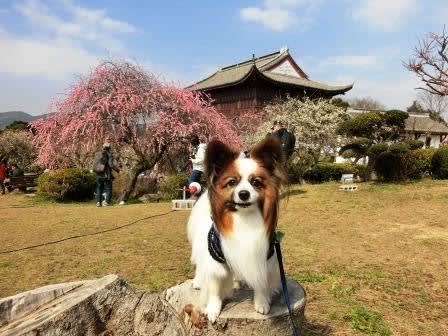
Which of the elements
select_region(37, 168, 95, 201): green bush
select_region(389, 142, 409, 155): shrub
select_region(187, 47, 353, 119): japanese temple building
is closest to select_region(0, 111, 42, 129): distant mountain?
select_region(187, 47, 353, 119): japanese temple building

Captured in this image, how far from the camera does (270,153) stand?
101 inches

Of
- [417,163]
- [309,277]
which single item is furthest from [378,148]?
[309,277]

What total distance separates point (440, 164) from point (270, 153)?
14.7m

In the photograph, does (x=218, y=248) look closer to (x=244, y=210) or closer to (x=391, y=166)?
(x=244, y=210)

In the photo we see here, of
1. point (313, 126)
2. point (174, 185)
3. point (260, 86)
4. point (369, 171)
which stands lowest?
point (174, 185)

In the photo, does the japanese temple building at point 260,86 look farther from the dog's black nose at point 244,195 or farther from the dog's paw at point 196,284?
the dog's black nose at point 244,195

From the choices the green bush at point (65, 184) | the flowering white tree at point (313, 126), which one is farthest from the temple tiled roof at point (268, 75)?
the green bush at point (65, 184)

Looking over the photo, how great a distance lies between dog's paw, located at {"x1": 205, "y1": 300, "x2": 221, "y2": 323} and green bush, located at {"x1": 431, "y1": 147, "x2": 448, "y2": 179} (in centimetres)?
1464

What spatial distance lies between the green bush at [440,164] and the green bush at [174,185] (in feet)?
31.0

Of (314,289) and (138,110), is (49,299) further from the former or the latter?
(138,110)

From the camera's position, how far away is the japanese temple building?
24938mm

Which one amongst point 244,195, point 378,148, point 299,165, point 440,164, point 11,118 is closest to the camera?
point 244,195

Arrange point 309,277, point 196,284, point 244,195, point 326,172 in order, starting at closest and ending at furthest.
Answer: point 244,195 → point 196,284 → point 309,277 → point 326,172

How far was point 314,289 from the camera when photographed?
15.9 feet
